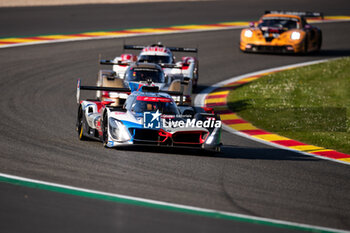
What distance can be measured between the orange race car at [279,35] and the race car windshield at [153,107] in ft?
44.6

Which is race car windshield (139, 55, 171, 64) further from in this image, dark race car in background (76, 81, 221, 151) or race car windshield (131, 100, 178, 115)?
race car windshield (131, 100, 178, 115)

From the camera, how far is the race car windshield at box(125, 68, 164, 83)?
1875 centimetres

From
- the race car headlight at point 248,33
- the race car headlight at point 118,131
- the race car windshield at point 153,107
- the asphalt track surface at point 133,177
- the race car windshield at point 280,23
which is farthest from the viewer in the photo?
the race car windshield at point 280,23

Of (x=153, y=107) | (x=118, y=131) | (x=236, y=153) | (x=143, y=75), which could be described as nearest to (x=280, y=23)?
(x=143, y=75)

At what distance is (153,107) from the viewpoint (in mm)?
13359

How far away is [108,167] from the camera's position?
36.6 ft

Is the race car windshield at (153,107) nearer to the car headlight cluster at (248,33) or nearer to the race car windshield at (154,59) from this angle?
the race car windshield at (154,59)

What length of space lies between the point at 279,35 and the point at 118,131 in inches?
608

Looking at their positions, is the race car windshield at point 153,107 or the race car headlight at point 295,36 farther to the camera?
the race car headlight at point 295,36

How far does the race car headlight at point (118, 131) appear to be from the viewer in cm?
1233

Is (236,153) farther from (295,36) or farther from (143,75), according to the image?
(295,36)

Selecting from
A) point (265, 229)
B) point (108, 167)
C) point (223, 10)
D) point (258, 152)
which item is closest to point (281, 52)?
point (223, 10)

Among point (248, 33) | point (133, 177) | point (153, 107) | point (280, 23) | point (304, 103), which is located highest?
point (280, 23)

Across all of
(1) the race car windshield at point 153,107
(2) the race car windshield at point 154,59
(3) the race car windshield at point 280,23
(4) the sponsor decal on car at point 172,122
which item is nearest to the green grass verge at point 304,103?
(3) the race car windshield at point 280,23
